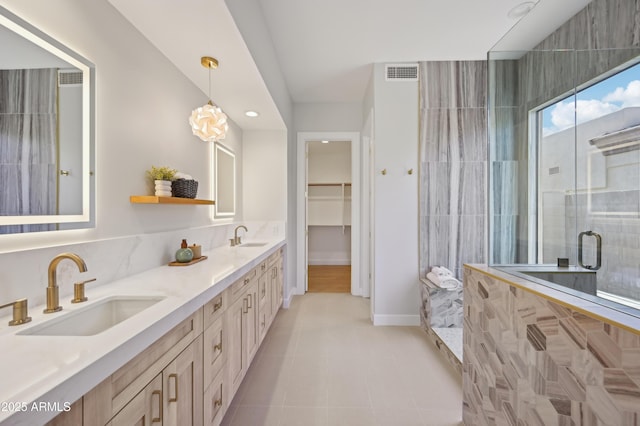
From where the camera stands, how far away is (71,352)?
67 centimetres

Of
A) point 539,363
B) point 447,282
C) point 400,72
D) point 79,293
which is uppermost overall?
point 400,72

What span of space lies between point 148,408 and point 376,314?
2.62 m

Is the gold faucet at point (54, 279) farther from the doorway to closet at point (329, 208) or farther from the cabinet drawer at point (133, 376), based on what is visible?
the doorway to closet at point (329, 208)

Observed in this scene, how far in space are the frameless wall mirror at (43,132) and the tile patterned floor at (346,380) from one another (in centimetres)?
150

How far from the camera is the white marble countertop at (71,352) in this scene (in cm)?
51

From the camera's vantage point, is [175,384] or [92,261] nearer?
[175,384]

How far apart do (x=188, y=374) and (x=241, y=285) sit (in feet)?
2.36

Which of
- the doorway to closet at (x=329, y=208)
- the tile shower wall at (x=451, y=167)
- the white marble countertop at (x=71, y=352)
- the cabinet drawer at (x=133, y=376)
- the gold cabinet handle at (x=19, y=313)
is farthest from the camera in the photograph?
the doorway to closet at (x=329, y=208)

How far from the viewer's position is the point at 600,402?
2.66 feet

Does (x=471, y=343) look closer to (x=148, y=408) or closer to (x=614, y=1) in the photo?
(x=148, y=408)

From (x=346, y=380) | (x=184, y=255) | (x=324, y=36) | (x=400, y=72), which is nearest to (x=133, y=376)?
(x=184, y=255)

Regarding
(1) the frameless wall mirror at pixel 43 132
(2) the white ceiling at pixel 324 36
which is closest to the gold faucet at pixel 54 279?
(1) the frameless wall mirror at pixel 43 132

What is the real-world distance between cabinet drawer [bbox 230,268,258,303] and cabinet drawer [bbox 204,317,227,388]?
22 cm

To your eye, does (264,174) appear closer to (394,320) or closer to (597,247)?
(394,320)
